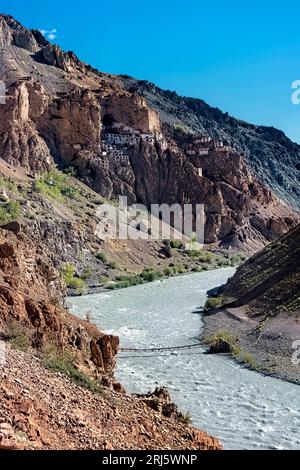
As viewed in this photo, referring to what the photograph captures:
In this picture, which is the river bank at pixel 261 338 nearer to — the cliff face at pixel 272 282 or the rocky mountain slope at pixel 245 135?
the cliff face at pixel 272 282

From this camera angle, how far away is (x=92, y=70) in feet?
394

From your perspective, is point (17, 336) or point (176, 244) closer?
point (17, 336)

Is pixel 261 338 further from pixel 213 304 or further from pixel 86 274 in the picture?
pixel 86 274

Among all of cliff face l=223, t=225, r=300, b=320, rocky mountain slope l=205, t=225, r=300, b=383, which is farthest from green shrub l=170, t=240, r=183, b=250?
rocky mountain slope l=205, t=225, r=300, b=383

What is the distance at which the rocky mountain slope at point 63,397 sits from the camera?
8125 mm

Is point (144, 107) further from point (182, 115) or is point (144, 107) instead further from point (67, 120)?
point (182, 115)

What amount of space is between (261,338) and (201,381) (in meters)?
7.40

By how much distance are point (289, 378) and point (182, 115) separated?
11887cm

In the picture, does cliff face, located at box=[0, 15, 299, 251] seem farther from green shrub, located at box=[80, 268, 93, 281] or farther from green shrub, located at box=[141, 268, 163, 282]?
green shrub, located at box=[141, 268, 163, 282]

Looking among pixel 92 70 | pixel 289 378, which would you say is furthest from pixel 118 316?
pixel 92 70

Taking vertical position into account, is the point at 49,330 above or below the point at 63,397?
above

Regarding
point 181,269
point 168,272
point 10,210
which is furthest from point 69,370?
point 181,269

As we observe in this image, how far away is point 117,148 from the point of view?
3342 inches

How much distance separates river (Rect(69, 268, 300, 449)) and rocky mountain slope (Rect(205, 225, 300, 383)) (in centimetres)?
124
